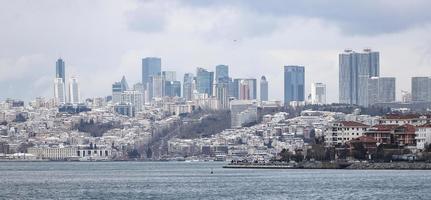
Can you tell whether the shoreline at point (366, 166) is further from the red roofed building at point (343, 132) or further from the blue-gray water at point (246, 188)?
the blue-gray water at point (246, 188)

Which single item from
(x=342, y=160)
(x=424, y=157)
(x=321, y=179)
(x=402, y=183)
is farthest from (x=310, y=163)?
(x=402, y=183)

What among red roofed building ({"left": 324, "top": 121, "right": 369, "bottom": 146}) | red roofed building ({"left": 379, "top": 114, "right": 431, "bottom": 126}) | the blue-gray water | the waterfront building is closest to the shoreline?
the waterfront building

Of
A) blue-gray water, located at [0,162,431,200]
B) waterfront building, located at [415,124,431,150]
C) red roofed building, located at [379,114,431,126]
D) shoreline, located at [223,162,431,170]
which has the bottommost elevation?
shoreline, located at [223,162,431,170]

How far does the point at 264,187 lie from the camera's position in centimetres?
8406

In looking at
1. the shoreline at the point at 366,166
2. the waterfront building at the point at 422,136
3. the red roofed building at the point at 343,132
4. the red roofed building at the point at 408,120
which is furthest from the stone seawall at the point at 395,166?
the red roofed building at the point at 408,120

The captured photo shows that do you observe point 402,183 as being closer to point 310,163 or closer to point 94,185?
point 94,185

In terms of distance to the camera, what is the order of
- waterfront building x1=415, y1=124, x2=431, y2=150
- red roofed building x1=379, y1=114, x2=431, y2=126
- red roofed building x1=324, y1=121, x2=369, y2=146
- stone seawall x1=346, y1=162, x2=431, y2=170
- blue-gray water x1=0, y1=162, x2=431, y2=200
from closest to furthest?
1. blue-gray water x1=0, y1=162, x2=431, y2=200
2. stone seawall x1=346, y1=162, x2=431, y2=170
3. waterfront building x1=415, y1=124, x2=431, y2=150
4. red roofed building x1=324, y1=121, x2=369, y2=146
5. red roofed building x1=379, y1=114, x2=431, y2=126

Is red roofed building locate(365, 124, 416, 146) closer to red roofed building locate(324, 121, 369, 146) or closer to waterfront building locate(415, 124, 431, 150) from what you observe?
waterfront building locate(415, 124, 431, 150)

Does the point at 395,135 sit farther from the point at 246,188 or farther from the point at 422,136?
the point at 246,188

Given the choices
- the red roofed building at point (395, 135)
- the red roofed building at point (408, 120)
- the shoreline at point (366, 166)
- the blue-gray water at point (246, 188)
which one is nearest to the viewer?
the blue-gray water at point (246, 188)

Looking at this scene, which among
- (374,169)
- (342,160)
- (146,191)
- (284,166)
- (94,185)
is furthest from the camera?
(284,166)

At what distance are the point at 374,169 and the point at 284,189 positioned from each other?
34.8 meters

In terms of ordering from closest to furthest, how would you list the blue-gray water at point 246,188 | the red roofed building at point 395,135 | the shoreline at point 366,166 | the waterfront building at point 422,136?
the blue-gray water at point 246,188, the shoreline at point 366,166, the waterfront building at point 422,136, the red roofed building at point 395,135

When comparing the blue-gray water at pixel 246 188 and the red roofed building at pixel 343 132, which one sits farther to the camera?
the red roofed building at pixel 343 132
